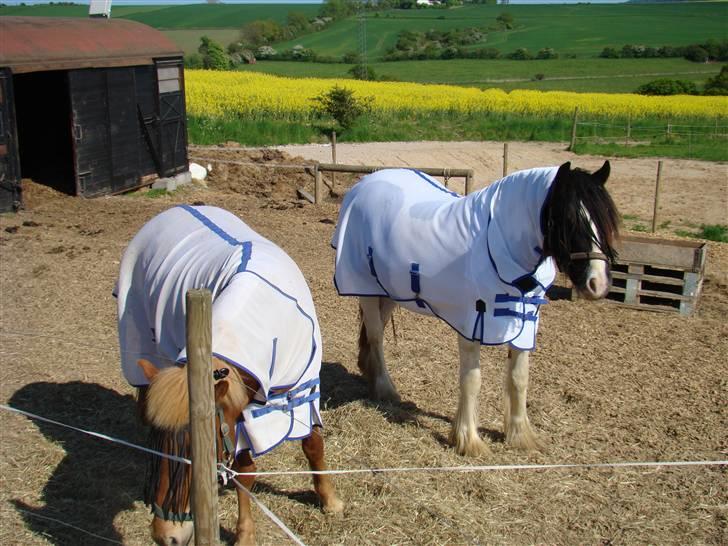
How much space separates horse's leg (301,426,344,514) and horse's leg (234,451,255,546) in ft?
1.16

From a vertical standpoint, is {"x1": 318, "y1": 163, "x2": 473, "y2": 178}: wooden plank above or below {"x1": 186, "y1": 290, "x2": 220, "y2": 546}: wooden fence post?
below

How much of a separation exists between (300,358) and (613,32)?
85365 millimetres

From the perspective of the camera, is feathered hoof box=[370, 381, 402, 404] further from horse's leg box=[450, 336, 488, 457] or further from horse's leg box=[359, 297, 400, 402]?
horse's leg box=[450, 336, 488, 457]

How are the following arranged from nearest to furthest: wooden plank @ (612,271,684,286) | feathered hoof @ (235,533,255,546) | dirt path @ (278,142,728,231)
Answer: feathered hoof @ (235,533,255,546), wooden plank @ (612,271,684,286), dirt path @ (278,142,728,231)

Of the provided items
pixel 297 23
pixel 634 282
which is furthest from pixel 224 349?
pixel 297 23

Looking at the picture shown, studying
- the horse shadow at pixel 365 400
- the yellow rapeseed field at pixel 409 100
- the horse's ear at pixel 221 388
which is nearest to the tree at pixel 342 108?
the yellow rapeseed field at pixel 409 100

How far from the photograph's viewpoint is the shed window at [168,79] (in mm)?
12370

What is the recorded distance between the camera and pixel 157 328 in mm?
3490

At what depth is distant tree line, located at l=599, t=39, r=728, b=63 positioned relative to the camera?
204 ft

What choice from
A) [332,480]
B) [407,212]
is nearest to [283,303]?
[332,480]

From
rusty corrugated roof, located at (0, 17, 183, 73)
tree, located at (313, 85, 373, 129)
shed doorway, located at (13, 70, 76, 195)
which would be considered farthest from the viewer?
tree, located at (313, 85, 373, 129)

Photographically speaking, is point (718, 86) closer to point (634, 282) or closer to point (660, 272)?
point (660, 272)

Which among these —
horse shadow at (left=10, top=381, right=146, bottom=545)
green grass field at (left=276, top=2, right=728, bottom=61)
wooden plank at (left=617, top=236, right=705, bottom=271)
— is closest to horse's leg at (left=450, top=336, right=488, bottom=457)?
horse shadow at (left=10, top=381, right=146, bottom=545)

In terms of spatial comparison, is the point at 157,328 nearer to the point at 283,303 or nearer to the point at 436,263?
the point at 283,303
